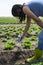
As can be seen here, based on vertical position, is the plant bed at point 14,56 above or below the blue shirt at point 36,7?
below

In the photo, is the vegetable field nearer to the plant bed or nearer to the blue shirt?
the plant bed

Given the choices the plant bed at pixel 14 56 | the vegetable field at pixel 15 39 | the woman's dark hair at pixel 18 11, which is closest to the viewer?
the woman's dark hair at pixel 18 11

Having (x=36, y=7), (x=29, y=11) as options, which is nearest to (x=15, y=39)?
(x=36, y=7)

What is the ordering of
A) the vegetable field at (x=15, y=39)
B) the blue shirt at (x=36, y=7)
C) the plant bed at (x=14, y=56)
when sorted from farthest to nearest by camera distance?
the vegetable field at (x=15, y=39)
the plant bed at (x=14, y=56)
the blue shirt at (x=36, y=7)

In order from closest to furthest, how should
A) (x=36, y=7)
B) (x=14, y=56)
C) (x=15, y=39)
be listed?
(x=36, y=7) < (x=14, y=56) < (x=15, y=39)

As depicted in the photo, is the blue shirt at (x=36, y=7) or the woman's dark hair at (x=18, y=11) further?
the blue shirt at (x=36, y=7)

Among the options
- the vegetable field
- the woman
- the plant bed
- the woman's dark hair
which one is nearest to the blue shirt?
the woman

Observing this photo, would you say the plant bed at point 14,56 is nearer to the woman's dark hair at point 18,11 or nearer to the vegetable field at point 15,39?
the vegetable field at point 15,39

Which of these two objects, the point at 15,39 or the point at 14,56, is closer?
the point at 14,56

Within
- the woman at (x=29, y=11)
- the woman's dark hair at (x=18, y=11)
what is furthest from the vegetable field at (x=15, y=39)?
the woman's dark hair at (x=18, y=11)

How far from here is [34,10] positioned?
693 cm

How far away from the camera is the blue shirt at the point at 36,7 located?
6895 mm

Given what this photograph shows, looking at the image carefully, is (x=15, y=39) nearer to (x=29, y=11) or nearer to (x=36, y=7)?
(x=36, y=7)

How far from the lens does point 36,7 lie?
6.95 metres
